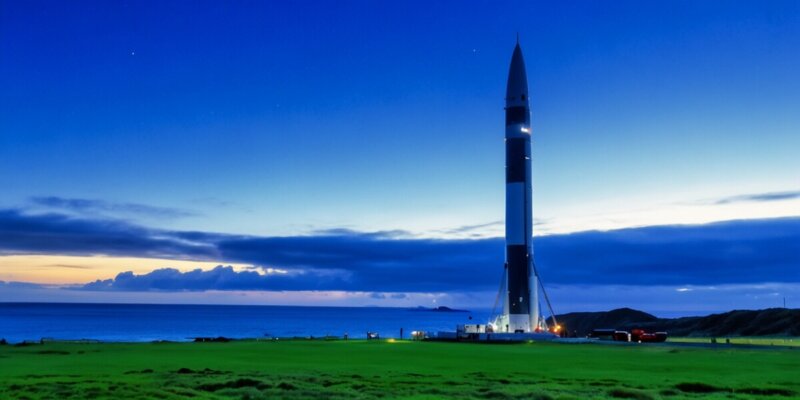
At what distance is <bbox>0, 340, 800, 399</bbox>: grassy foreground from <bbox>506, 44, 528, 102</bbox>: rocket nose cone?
96.1 ft

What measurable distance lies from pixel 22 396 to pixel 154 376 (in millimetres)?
6708

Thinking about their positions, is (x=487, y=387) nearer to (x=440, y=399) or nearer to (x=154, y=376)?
(x=440, y=399)

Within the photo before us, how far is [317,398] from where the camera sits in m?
25.0

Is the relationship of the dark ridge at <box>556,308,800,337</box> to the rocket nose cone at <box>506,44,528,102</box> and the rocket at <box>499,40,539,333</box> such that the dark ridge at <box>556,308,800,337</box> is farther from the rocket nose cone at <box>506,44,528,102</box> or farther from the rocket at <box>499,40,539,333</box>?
the rocket nose cone at <box>506,44,528,102</box>

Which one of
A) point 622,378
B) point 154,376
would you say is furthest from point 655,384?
point 154,376

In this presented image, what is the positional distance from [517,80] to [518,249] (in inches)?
610

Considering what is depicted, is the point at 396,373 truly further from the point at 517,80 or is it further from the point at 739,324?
the point at 739,324

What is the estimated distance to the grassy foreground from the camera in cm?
2609

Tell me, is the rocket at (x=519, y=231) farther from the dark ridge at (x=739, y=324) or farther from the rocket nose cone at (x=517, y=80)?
the dark ridge at (x=739, y=324)

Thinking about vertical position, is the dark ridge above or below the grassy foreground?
above

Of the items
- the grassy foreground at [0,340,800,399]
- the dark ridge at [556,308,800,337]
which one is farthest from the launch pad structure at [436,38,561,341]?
the grassy foreground at [0,340,800,399]

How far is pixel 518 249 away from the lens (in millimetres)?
69062

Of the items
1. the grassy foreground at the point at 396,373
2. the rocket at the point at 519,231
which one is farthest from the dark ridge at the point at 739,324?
the grassy foreground at the point at 396,373

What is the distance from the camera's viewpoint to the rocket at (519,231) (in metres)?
68.8
